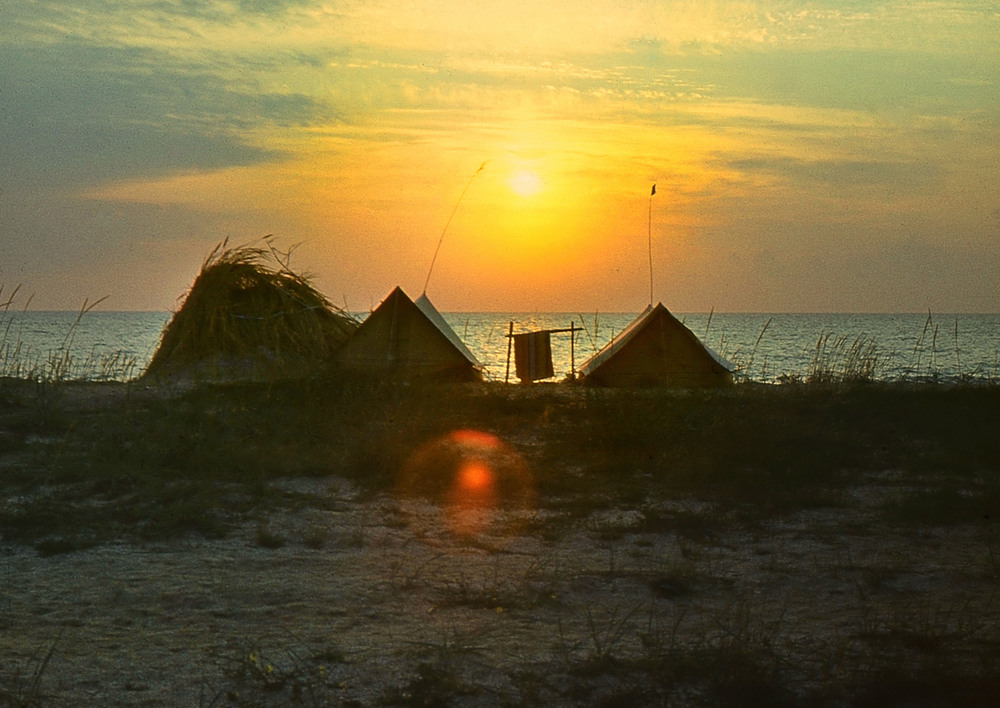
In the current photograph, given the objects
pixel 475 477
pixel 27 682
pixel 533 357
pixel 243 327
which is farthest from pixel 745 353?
pixel 27 682

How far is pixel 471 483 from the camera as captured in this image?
7.10m

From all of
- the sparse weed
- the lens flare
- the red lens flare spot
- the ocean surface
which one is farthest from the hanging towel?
the sparse weed

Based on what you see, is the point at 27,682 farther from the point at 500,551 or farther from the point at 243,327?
the point at 243,327

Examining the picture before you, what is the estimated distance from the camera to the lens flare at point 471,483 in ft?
20.3

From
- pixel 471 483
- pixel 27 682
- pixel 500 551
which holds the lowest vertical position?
pixel 27 682

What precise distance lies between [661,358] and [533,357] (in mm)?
2534

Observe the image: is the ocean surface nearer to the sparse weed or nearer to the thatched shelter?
the thatched shelter

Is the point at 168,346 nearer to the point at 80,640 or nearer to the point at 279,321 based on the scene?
the point at 279,321

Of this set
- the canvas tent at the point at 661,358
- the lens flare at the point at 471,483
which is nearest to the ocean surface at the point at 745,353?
the canvas tent at the point at 661,358

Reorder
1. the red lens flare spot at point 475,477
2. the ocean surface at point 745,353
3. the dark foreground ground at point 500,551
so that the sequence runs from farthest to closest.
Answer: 1. the ocean surface at point 745,353
2. the red lens flare spot at point 475,477
3. the dark foreground ground at point 500,551

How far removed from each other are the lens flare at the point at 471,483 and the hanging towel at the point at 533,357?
27.2 ft

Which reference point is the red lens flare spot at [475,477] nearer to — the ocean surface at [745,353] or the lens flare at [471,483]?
the lens flare at [471,483]

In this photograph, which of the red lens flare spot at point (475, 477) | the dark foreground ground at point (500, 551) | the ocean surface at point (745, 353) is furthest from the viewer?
the ocean surface at point (745, 353)

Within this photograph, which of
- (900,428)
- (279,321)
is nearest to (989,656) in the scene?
(900,428)
